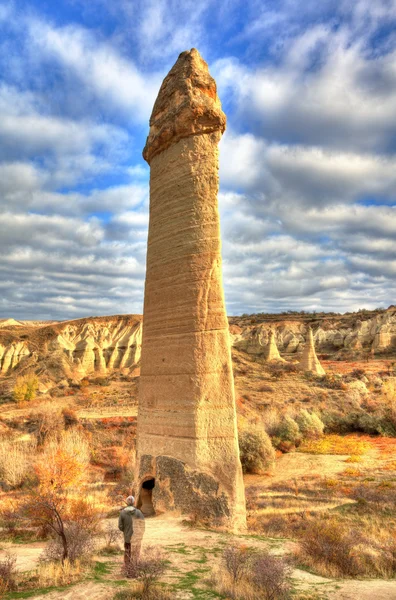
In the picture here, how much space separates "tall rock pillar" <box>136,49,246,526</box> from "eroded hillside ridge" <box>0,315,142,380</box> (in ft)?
97.9

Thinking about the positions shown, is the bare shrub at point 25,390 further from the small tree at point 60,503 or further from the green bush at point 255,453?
the green bush at point 255,453

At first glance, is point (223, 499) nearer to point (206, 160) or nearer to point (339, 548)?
point (339, 548)

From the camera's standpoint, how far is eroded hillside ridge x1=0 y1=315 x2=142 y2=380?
3825cm

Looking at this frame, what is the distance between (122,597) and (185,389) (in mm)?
3811

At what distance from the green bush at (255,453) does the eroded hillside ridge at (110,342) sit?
2417cm

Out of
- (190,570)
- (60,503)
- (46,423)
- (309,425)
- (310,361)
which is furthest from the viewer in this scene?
(310,361)

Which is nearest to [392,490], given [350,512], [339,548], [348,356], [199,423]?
[350,512]

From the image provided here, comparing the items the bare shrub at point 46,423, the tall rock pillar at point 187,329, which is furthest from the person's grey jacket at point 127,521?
the bare shrub at point 46,423

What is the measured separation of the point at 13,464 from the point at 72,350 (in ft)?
101

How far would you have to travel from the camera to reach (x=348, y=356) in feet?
165

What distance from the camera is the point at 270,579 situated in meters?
4.90

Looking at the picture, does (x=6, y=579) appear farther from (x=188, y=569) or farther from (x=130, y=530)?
(x=188, y=569)

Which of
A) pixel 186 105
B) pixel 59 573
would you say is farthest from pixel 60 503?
pixel 186 105

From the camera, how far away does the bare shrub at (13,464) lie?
13.1 meters
